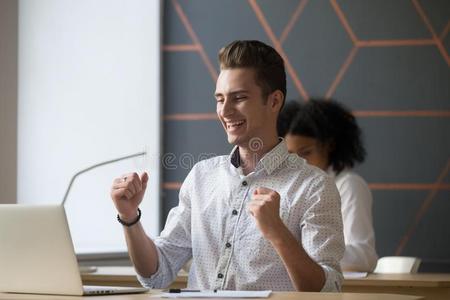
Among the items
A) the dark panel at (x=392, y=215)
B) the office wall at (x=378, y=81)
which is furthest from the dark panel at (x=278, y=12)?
the dark panel at (x=392, y=215)

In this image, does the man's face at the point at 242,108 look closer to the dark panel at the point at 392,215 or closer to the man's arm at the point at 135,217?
the man's arm at the point at 135,217

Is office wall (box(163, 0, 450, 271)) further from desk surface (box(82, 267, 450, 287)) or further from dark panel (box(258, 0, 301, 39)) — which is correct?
desk surface (box(82, 267, 450, 287))

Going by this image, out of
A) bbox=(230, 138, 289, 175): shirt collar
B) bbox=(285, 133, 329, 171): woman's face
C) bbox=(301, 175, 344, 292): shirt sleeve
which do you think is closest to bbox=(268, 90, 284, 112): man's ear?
bbox=(230, 138, 289, 175): shirt collar

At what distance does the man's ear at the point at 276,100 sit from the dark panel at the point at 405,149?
7.30 ft

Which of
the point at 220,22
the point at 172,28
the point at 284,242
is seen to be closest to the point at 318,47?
the point at 220,22

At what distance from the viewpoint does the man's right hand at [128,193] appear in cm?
271

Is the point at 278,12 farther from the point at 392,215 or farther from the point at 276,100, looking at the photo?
the point at 276,100

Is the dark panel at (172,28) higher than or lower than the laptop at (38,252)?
higher

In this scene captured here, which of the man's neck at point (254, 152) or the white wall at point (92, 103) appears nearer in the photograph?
the man's neck at point (254, 152)

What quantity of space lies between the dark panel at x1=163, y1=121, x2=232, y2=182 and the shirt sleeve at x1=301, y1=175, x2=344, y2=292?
2559mm

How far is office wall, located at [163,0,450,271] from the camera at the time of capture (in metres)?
5.02

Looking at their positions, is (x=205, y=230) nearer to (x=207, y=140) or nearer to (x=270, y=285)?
(x=270, y=285)

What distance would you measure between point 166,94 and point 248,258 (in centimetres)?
282

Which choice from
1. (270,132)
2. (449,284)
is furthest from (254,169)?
(449,284)
